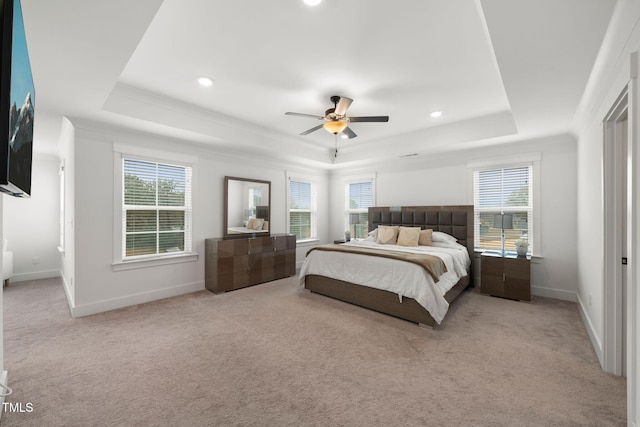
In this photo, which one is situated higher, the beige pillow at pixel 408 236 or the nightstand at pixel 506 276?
the beige pillow at pixel 408 236

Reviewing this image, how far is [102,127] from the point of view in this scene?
3693mm

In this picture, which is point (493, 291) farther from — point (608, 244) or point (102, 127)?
point (102, 127)

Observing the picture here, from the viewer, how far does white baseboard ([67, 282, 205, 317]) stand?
3.56 metres

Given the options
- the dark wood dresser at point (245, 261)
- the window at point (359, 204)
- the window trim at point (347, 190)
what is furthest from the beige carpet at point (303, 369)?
the window trim at point (347, 190)

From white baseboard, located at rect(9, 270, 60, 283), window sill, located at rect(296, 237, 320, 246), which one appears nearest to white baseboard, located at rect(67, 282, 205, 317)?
window sill, located at rect(296, 237, 320, 246)

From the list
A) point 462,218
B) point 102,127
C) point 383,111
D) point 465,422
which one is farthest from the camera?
point 462,218

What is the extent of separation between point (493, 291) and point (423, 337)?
2.12 m

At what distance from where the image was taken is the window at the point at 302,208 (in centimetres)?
641

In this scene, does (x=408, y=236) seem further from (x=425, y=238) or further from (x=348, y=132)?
(x=348, y=132)

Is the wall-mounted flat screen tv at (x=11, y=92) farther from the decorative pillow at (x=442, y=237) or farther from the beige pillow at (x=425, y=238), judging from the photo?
the decorative pillow at (x=442, y=237)

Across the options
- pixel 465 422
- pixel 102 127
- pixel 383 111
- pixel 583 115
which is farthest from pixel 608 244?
pixel 102 127

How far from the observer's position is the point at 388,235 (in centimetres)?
518

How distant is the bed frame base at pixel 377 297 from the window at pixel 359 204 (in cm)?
222

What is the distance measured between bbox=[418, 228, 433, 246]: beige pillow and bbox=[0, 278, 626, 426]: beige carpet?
136cm
